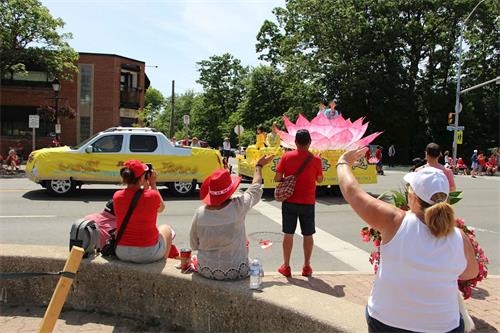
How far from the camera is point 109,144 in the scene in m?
13.2

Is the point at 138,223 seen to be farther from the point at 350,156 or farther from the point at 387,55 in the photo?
the point at 387,55

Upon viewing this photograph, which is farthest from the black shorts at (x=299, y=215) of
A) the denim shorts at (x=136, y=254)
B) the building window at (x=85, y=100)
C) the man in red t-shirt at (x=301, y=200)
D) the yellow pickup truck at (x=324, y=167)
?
the building window at (x=85, y=100)

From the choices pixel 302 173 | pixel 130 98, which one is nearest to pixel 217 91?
pixel 130 98

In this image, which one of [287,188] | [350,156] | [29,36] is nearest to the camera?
[350,156]

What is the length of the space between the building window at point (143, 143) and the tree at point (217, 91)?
60253 mm

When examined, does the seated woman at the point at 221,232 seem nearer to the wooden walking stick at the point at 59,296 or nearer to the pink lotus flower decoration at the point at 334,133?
the wooden walking stick at the point at 59,296

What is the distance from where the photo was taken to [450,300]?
245 centimetres

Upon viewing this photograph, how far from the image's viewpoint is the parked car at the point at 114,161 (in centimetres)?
1286

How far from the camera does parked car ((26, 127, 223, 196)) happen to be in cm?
1286

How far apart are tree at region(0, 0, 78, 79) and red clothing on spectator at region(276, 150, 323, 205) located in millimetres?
Answer: 23990

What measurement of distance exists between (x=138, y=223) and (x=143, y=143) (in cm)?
919

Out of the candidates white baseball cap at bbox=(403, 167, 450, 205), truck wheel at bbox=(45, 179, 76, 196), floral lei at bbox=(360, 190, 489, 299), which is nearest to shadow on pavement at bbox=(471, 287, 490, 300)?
floral lei at bbox=(360, 190, 489, 299)

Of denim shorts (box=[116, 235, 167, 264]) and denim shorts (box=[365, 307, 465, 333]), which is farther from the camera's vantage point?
denim shorts (box=[116, 235, 167, 264])

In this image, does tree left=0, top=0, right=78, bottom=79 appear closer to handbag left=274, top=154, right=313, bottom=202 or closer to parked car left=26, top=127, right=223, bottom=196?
parked car left=26, top=127, right=223, bottom=196
